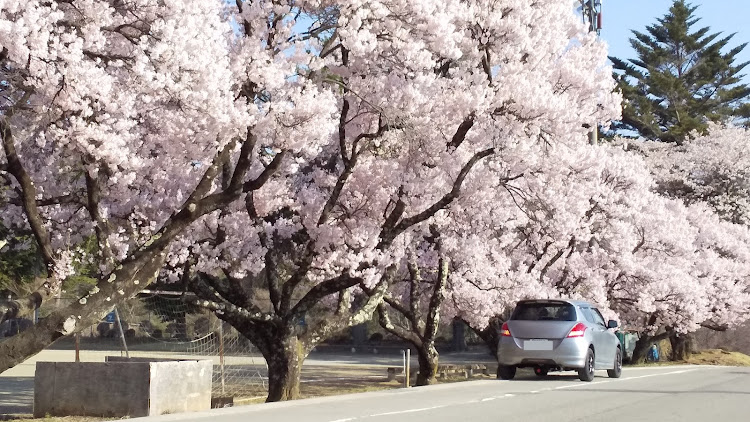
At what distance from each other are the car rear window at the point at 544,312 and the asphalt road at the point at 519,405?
1.29 m

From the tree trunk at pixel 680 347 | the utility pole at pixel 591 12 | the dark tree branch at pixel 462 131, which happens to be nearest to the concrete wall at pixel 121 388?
the dark tree branch at pixel 462 131

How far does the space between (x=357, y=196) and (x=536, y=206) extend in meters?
5.19

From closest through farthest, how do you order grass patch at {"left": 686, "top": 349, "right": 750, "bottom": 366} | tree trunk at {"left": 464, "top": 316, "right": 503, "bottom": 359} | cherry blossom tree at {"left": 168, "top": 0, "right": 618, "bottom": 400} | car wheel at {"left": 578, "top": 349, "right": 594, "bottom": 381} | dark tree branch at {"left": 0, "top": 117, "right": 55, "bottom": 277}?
dark tree branch at {"left": 0, "top": 117, "right": 55, "bottom": 277} < cherry blossom tree at {"left": 168, "top": 0, "right": 618, "bottom": 400} < car wheel at {"left": 578, "top": 349, "right": 594, "bottom": 381} < tree trunk at {"left": 464, "top": 316, "right": 503, "bottom": 359} < grass patch at {"left": 686, "top": 349, "right": 750, "bottom": 366}

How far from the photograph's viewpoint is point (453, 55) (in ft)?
54.0

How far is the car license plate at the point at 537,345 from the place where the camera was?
17578 mm

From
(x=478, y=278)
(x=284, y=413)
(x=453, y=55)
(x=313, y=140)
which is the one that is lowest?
(x=284, y=413)

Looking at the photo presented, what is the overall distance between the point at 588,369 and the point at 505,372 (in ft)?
5.75

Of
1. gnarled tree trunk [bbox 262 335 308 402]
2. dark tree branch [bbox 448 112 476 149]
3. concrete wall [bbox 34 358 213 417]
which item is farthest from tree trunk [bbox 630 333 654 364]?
concrete wall [bbox 34 358 213 417]

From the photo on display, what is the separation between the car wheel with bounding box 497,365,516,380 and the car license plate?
3.24 ft

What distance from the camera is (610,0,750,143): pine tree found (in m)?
65.9

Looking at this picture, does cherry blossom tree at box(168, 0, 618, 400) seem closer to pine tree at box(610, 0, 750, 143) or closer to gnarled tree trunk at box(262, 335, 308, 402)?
gnarled tree trunk at box(262, 335, 308, 402)

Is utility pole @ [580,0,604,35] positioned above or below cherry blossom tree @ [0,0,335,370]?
above

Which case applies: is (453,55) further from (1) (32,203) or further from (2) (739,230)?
(2) (739,230)

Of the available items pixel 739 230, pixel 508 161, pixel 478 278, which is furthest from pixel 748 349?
pixel 508 161
